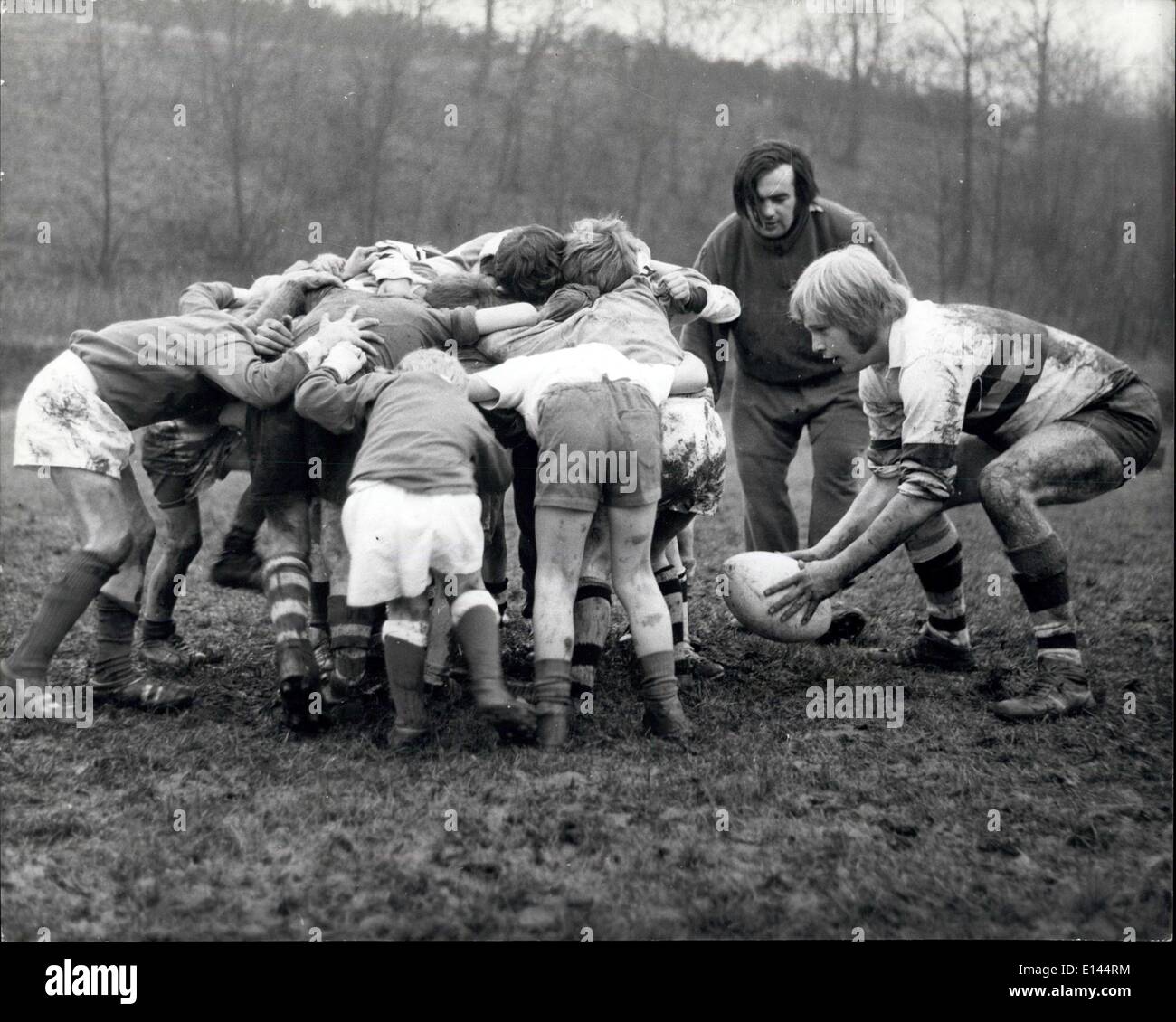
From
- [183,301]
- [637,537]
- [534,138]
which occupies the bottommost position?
[637,537]

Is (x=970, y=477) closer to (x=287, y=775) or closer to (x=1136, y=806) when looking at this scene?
(x=1136, y=806)

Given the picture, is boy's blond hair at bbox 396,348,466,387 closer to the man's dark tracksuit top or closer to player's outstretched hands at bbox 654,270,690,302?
player's outstretched hands at bbox 654,270,690,302

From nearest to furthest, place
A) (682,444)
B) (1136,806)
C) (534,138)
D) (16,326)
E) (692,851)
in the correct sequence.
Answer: (692,851) → (1136,806) → (682,444) → (16,326) → (534,138)

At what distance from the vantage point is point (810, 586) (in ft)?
13.2

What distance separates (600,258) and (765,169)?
1212 millimetres

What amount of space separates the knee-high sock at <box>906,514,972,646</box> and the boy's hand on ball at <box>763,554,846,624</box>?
771 millimetres

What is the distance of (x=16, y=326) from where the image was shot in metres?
10.4

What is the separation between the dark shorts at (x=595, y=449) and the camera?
368 cm

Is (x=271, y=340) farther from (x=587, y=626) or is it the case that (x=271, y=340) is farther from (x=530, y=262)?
(x=587, y=626)

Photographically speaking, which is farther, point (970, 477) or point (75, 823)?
point (970, 477)

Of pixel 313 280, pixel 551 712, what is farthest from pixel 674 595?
pixel 313 280

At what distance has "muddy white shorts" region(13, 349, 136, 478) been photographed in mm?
3928

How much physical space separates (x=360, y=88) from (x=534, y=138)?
255 cm
